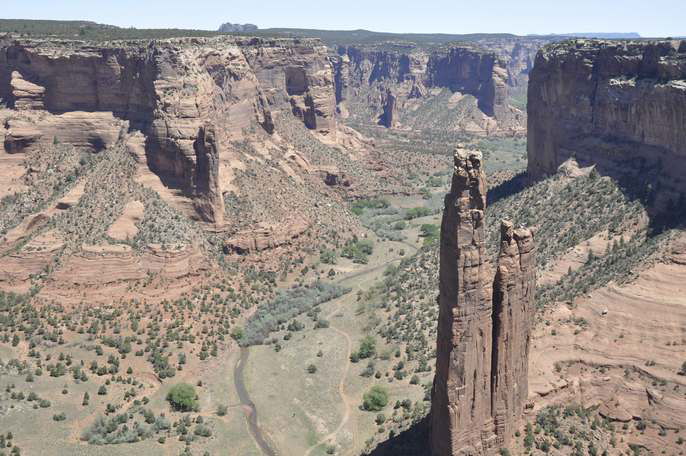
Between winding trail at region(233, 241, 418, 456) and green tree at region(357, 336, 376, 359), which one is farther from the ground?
green tree at region(357, 336, 376, 359)

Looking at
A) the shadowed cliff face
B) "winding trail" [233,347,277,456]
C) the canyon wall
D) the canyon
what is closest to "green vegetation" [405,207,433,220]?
the canyon

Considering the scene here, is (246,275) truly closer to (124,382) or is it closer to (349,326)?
(349,326)

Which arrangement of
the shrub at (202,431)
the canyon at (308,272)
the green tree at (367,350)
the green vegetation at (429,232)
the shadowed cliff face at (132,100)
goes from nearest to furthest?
the canyon at (308,272) < the shrub at (202,431) < the green tree at (367,350) < the shadowed cliff face at (132,100) < the green vegetation at (429,232)

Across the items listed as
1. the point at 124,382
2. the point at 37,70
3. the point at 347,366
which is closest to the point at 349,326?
the point at 347,366

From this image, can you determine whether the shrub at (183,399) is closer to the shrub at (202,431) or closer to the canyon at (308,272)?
the canyon at (308,272)

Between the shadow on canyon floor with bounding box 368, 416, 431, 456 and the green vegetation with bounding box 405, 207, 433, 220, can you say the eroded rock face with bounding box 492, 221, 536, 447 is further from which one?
the green vegetation with bounding box 405, 207, 433, 220

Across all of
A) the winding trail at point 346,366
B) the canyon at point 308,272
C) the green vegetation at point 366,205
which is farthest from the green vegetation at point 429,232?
the green vegetation at point 366,205
